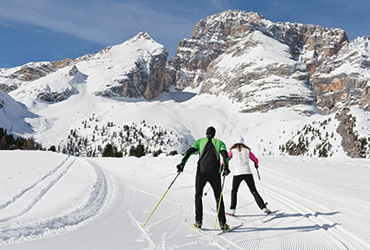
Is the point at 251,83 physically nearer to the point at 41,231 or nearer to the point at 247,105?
the point at 247,105

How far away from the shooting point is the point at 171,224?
17.1 feet

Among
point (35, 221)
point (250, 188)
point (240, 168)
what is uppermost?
point (240, 168)

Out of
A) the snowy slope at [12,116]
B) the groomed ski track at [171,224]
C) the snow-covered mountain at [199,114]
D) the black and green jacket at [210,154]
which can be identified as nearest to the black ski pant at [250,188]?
the groomed ski track at [171,224]

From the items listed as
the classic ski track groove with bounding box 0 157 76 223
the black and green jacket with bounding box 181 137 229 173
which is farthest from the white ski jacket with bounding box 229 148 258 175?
the classic ski track groove with bounding box 0 157 76 223

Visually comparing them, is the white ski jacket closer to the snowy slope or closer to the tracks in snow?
the tracks in snow

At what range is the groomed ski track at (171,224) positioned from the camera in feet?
13.0

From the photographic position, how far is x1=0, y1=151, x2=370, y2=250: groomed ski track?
13.0 feet

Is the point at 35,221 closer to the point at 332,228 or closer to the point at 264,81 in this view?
the point at 332,228

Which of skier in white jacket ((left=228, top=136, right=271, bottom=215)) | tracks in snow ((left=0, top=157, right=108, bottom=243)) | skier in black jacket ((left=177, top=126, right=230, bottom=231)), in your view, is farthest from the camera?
skier in white jacket ((left=228, top=136, right=271, bottom=215))

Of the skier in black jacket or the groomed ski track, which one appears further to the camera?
the skier in black jacket

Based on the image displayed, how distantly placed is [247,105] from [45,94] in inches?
4898

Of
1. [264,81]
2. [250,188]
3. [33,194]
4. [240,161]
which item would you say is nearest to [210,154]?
[240,161]

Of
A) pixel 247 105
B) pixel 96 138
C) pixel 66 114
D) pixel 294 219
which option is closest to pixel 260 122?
pixel 247 105

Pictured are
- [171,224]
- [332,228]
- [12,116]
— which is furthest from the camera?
[12,116]
